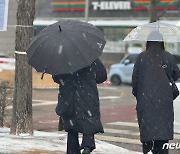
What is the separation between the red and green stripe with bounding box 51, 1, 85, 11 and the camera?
44931mm

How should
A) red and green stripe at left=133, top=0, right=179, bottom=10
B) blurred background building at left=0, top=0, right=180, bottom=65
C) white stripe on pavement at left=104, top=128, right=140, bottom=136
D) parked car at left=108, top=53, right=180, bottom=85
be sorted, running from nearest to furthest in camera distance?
white stripe on pavement at left=104, top=128, right=140, bottom=136 < parked car at left=108, top=53, right=180, bottom=85 < red and green stripe at left=133, top=0, right=179, bottom=10 < blurred background building at left=0, top=0, right=180, bottom=65

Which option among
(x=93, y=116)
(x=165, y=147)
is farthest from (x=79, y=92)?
(x=165, y=147)

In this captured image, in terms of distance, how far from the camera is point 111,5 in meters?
43.7

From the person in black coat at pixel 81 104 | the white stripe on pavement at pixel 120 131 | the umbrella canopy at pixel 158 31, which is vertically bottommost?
the white stripe on pavement at pixel 120 131

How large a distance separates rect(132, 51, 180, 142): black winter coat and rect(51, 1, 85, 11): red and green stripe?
38.1 m

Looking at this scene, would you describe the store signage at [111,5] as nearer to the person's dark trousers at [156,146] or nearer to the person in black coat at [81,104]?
the person's dark trousers at [156,146]

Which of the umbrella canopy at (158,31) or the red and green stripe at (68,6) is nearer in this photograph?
the umbrella canopy at (158,31)

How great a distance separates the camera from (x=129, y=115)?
617 inches

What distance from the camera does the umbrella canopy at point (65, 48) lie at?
6.73 meters

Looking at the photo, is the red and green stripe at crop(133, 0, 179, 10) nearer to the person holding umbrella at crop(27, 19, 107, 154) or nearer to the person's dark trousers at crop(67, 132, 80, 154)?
the person holding umbrella at crop(27, 19, 107, 154)

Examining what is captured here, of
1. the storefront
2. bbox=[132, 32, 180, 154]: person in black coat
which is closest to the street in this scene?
bbox=[132, 32, 180, 154]: person in black coat

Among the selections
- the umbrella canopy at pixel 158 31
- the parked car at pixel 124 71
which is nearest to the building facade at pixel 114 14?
the parked car at pixel 124 71

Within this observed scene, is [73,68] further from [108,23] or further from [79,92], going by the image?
[108,23]

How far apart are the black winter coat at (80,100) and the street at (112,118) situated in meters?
3.21
